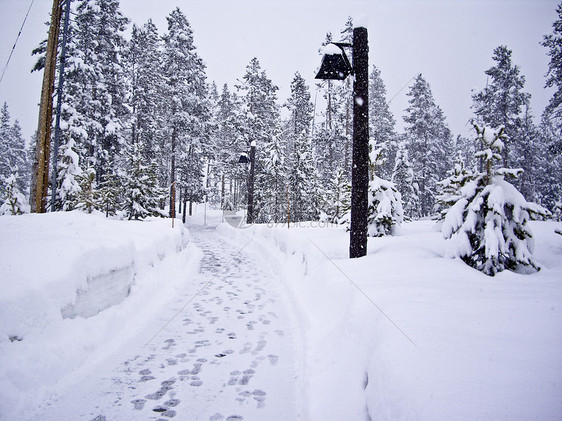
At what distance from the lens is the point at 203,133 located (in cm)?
3359

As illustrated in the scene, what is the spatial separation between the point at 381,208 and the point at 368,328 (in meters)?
6.03

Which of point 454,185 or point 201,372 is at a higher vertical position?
point 454,185

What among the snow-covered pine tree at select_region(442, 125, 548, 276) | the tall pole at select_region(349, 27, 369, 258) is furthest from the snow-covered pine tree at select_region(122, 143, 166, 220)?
the snow-covered pine tree at select_region(442, 125, 548, 276)

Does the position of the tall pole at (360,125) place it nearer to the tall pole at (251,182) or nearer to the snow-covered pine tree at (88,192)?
the snow-covered pine tree at (88,192)

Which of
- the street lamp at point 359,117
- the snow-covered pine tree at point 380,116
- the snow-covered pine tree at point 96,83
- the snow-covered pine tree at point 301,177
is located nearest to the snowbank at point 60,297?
the street lamp at point 359,117

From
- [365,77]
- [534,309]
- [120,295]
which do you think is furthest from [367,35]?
[120,295]

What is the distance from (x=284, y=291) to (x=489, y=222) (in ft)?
16.1

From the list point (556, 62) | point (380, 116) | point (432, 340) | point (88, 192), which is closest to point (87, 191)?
point (88, 192)

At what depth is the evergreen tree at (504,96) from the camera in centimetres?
2623

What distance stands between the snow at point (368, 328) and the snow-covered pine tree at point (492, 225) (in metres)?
0.33

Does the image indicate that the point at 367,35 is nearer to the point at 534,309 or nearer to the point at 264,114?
the point at 534,309

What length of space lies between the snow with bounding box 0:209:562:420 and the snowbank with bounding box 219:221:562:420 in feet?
0.04

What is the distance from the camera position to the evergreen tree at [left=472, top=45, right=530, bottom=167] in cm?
2623

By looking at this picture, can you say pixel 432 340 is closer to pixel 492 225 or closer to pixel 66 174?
pixel 492 225
